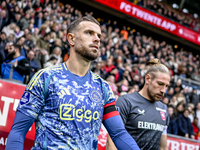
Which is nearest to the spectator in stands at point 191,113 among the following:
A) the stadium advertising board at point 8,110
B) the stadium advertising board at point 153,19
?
the stadium advertising board at point 8,110

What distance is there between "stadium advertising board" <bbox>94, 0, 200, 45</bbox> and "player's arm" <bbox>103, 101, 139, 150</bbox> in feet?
44.8

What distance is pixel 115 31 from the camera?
45.9 feet

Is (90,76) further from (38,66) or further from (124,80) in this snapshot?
(124,80)

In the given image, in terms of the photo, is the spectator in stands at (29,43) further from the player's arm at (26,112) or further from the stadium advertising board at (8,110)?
the player's arm at (26,112)

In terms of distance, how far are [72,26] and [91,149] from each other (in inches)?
42.9

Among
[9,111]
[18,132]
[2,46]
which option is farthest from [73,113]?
[2,46]

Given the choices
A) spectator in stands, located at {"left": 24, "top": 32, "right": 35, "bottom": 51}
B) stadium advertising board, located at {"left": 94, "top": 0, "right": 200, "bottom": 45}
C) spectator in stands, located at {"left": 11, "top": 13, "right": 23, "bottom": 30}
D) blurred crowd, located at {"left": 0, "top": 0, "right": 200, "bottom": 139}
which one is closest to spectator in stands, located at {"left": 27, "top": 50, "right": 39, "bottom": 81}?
blurred crowd, located at {"left": 0, "top": 0, "right": 200, "bottom": 139}

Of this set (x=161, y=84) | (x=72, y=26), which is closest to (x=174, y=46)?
(x=161, y=84)

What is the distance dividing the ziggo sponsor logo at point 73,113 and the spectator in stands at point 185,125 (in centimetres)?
714

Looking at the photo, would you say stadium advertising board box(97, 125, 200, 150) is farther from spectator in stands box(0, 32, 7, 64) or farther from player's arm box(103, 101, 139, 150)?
spectator in stands box(0, 32, 7, 64)

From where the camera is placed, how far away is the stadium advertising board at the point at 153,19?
15.6m

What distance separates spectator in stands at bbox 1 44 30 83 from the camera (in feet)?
19.7

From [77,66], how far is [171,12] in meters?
19.9

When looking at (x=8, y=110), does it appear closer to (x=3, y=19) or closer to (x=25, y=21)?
(x=3, y=19)
